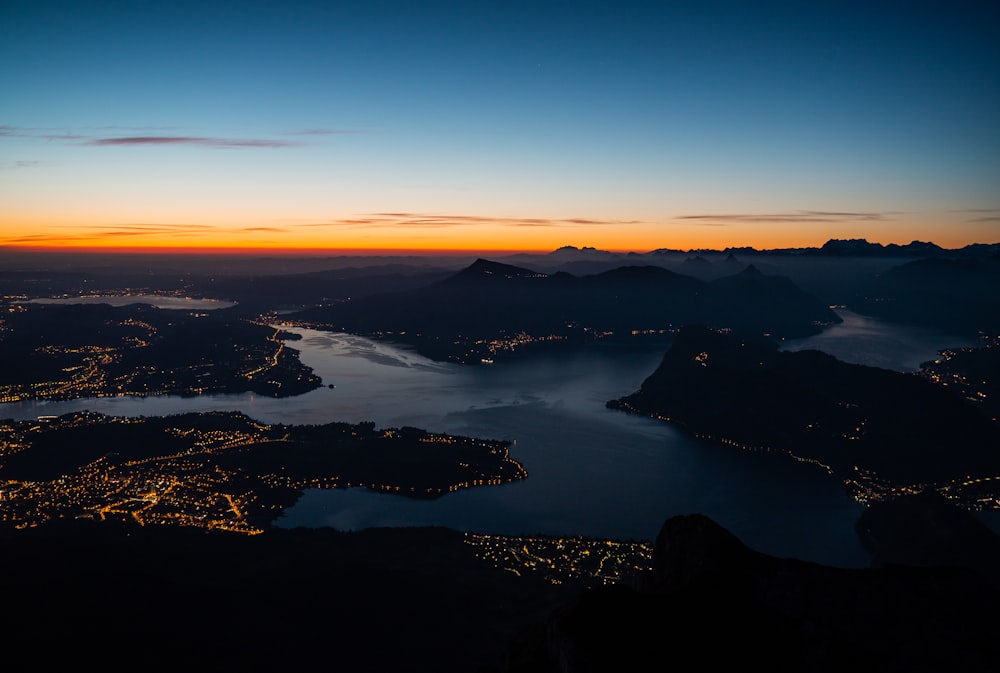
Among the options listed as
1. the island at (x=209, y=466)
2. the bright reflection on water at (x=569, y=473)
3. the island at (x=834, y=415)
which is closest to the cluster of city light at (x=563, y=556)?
the bright reflection on water at (x=569, y=473)

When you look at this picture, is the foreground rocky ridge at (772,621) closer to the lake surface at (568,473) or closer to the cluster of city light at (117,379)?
the lake surface at (568,473)

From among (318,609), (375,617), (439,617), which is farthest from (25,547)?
(439,617)

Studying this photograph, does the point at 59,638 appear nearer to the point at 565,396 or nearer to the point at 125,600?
the point at 125,600

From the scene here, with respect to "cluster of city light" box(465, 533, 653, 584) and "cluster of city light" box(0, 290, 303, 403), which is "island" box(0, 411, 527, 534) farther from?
"cluster of city light" box(0, 290, 303, 403)

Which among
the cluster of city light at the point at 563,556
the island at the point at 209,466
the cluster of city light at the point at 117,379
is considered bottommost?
the cluster of city light at the point at 117,379

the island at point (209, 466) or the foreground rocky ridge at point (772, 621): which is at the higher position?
the foreground rocky ridge at point (772, 621)

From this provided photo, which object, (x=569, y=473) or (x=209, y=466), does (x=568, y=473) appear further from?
(x=209, y=466)

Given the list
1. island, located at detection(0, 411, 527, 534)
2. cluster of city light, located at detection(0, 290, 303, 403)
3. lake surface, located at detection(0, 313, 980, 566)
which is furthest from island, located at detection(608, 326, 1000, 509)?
cluster of city light, located at detection(0, 290, 303, 403)
